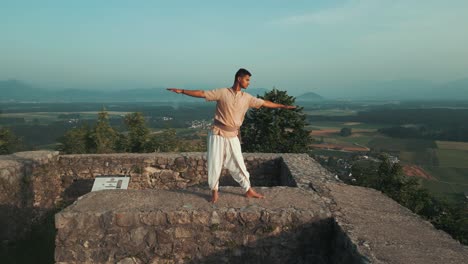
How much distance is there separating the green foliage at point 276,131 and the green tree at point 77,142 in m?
5.68

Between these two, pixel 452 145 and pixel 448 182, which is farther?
pixel 452 145

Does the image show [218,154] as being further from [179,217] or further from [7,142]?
[7,142]

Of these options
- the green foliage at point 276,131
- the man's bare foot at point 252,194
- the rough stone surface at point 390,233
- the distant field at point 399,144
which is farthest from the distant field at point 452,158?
the man's bare foot at point 252,194

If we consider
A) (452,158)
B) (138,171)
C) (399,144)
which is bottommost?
(452,158)

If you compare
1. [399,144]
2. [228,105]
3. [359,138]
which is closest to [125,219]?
[228,105]

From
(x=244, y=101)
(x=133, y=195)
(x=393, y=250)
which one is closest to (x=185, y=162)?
(x=133, y=195)

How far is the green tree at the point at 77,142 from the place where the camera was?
10141 mm

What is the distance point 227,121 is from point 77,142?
317 inches

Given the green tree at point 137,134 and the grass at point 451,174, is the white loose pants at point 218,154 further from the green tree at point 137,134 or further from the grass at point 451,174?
the grass at point 451,174

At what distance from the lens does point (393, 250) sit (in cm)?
308

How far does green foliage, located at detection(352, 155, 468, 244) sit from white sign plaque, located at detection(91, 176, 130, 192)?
263 inches

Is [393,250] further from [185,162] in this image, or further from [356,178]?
[356,178]

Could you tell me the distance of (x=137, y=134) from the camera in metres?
11.3

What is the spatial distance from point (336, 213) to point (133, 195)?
272 cm
